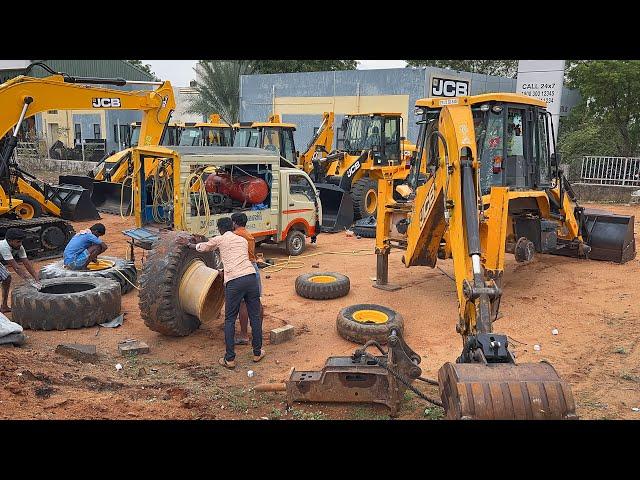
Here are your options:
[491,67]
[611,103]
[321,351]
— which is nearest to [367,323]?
[321,351]

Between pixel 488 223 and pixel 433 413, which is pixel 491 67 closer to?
pixel 488 223

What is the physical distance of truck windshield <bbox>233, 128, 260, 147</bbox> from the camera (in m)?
16.7

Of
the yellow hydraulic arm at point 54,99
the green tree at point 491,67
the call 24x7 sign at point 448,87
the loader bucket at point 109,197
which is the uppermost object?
the green tree at point 491,67

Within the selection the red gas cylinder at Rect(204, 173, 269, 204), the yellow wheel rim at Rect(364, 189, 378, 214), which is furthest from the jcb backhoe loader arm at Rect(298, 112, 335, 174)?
the red gas cylinder at Rect(204, 173, 269, 204)

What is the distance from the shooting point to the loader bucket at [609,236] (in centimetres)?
1072

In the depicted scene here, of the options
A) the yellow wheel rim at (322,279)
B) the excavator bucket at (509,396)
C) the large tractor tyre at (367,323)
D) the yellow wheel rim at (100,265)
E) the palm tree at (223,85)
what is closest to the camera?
the excavator bucket at (509,396)

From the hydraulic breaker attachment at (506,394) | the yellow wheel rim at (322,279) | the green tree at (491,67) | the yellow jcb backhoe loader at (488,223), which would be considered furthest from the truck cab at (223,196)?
the green tree at (491,67)

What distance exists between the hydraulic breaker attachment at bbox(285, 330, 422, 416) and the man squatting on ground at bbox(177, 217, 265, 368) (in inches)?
50.6

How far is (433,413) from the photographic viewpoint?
16.9ft

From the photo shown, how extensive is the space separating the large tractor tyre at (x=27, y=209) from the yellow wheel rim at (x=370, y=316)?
8447 mm

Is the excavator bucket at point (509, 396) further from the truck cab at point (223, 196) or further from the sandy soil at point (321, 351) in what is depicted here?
the truck cab at point (223, 196)

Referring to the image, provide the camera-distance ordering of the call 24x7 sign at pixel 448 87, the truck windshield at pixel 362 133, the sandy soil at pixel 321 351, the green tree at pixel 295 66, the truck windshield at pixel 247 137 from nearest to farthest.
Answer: the sandy soil at pixel 321 351 < the truck windshield at pixel 362 133 < the truck windshield at pixel 247 137 < the call 24x7 sign at pixel 448 87 < the green tree at pixel 295 66

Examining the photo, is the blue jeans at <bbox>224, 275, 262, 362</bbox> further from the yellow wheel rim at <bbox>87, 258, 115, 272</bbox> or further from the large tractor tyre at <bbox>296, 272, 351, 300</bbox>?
the yellow wheel rim at <bbox>87, 258, 115, 272</bbox>

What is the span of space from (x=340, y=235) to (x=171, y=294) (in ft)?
25.9
